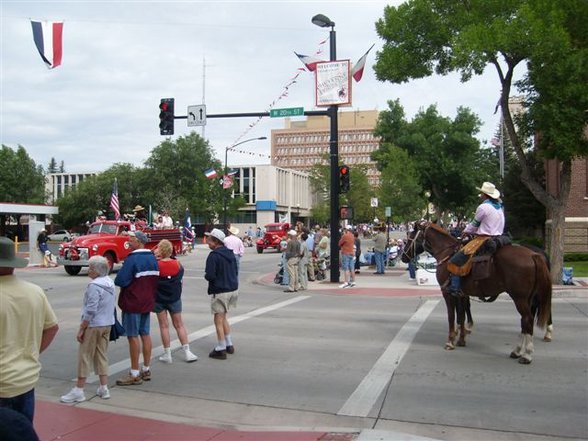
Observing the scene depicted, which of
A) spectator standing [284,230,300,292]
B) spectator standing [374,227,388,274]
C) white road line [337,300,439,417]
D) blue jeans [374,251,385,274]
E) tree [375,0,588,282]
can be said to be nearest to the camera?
white road line [337,300,439,417]

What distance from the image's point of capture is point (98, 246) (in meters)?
22.5

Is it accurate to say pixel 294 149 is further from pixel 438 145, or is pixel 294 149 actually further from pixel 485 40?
pixel 485 40

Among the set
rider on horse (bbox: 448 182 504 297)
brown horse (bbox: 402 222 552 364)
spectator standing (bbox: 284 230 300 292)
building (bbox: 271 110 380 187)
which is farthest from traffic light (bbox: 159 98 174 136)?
building (bbox: 271 110 380 187)

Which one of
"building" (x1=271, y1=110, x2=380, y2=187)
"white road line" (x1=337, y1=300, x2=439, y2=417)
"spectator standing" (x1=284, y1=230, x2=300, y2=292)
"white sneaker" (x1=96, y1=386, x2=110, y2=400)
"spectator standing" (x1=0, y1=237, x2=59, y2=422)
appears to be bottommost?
"white road line" (x1=337, y1=300, x2=439, y2=417)

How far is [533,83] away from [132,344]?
45.8 ft

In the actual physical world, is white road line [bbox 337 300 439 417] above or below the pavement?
below

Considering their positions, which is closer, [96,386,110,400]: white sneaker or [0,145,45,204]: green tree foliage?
[96,386,110,400]: white sneaker

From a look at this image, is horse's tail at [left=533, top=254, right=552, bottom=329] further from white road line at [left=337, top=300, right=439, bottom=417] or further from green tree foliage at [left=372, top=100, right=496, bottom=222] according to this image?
green tree foliage at [left=372, top=100, right=496, bottom=222]

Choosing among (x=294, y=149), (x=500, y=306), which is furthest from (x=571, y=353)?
(x=294, y=149)

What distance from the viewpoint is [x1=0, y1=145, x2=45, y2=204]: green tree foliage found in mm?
65812

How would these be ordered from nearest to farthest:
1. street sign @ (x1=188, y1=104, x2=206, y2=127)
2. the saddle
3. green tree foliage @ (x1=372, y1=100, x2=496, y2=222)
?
1. the saddle
2. street sign @ (x1=188, y1=104, x2=206, y2=127)
3. green tree foliage @ (x1=372, y1=100, x2=496, y2=222)

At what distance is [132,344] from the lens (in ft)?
23.8

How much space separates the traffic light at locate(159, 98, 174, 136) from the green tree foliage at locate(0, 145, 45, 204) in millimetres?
51965

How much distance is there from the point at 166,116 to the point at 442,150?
39640mm
